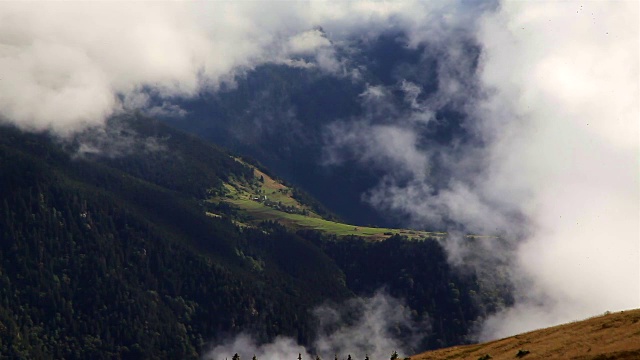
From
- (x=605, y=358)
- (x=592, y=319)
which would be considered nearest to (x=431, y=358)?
(x=592, y=319)

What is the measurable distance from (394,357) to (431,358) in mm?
12975

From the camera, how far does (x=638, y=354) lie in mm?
108438

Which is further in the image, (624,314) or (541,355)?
(624,314)

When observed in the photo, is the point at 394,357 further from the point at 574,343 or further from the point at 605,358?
the point at 605,358

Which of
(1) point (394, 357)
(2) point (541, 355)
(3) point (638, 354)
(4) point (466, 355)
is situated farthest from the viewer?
(1) point (394, 357)

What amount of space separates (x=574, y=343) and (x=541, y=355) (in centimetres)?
Result: 543

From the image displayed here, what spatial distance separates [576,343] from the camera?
413 feet

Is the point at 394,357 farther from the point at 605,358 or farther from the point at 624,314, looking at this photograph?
the point at 605,358

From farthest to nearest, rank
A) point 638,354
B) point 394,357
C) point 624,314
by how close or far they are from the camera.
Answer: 1. point 394,357
2. point 624,314
3. point 638,354

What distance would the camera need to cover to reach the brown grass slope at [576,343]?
378 feet

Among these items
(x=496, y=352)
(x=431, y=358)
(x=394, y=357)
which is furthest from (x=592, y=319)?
(x=394, y=357)

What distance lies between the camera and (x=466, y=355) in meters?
151

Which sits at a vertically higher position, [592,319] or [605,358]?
[592,319]

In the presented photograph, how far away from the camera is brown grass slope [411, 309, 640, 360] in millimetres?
115250
